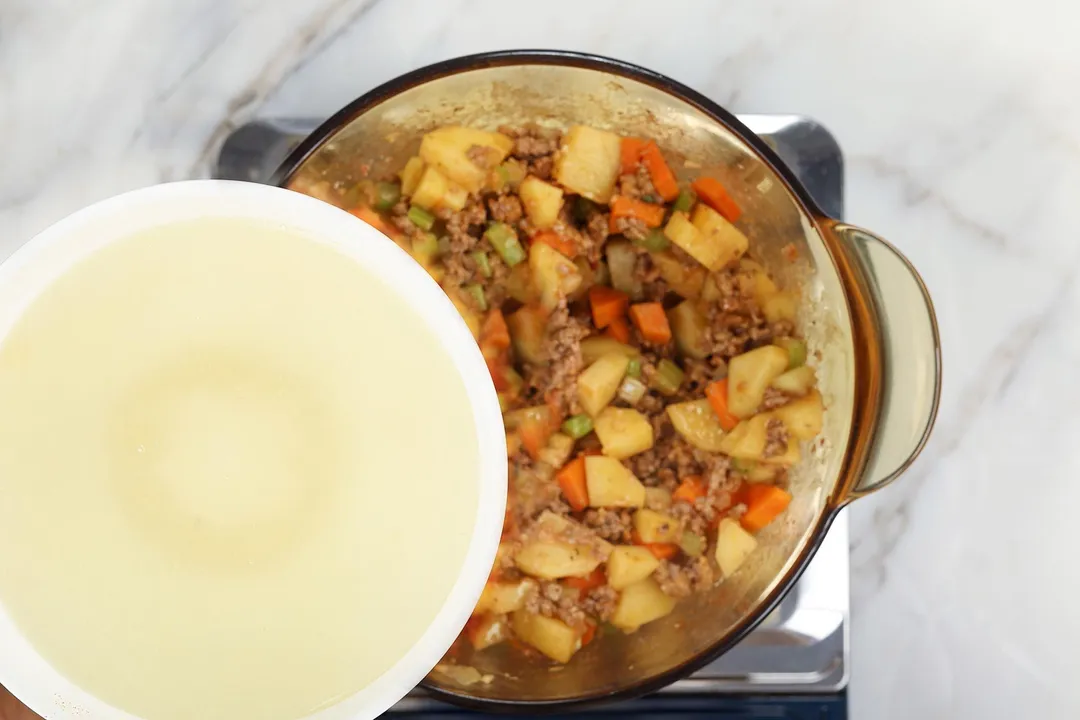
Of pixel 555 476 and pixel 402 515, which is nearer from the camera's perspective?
pixel 402 515

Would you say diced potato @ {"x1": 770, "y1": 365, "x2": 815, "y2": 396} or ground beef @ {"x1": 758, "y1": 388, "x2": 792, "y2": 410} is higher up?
diced potato @ {"x1": 770, "y1": 365, "x2": 815, "y2": 396}

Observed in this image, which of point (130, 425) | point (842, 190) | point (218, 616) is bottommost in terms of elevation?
point (218, 616)

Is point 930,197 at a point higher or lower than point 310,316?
higher

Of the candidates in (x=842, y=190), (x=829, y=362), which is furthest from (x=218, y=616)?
(x=842, y=190)

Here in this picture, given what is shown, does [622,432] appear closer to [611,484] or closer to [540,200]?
[611,484]

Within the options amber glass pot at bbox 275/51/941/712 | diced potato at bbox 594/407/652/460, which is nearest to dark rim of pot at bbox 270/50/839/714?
amber glass pot at bbox 275/51/941/712

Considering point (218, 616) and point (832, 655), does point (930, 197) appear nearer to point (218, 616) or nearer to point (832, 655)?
point (832, 655)

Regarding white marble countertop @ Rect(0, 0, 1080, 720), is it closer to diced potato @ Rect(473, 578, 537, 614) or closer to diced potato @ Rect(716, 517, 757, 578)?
diced potato @ Rect(716, 517, 757, 578)

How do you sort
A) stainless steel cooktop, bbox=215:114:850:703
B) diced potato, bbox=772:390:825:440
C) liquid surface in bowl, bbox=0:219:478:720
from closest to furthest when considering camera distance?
liquid surface in bowl, bbox=0:219:478:720, diced potato, bbox=772:390:825:440, stainless steel cooktop, bbox=215:114:850:703
